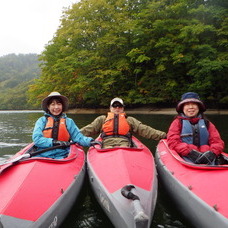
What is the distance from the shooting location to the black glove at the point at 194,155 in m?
3.28

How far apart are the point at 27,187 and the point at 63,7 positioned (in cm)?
2308

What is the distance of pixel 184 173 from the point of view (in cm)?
286

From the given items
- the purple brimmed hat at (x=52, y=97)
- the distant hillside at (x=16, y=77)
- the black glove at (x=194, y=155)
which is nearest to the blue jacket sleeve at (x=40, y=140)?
the purple brimmed hat at (x=52, y=97)

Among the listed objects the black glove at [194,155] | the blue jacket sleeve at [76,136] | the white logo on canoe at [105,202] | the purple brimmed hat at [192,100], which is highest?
the purple brimmed hat at [192,100]

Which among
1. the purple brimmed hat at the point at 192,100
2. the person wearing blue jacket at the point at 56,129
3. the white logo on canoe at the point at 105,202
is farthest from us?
the person wearing blue jacket at the point at 56,129

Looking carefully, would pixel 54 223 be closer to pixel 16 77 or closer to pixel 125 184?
pixel 125 184

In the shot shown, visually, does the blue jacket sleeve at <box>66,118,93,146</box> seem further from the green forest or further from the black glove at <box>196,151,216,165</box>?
the green forest

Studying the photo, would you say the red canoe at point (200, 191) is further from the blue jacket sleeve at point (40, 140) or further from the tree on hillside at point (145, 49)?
the tree on hillside at point (145, 49)

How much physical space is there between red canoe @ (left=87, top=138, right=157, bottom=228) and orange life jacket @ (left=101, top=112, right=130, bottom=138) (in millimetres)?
773

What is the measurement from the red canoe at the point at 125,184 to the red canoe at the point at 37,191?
0.38 m

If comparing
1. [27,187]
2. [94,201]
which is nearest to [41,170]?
[27,187]

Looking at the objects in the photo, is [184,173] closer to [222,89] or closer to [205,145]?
[205,145]

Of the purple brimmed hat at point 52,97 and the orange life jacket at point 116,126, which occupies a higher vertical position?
the purple brimmed hat at point 52,97

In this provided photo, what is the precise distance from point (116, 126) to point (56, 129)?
1146 millimetres
